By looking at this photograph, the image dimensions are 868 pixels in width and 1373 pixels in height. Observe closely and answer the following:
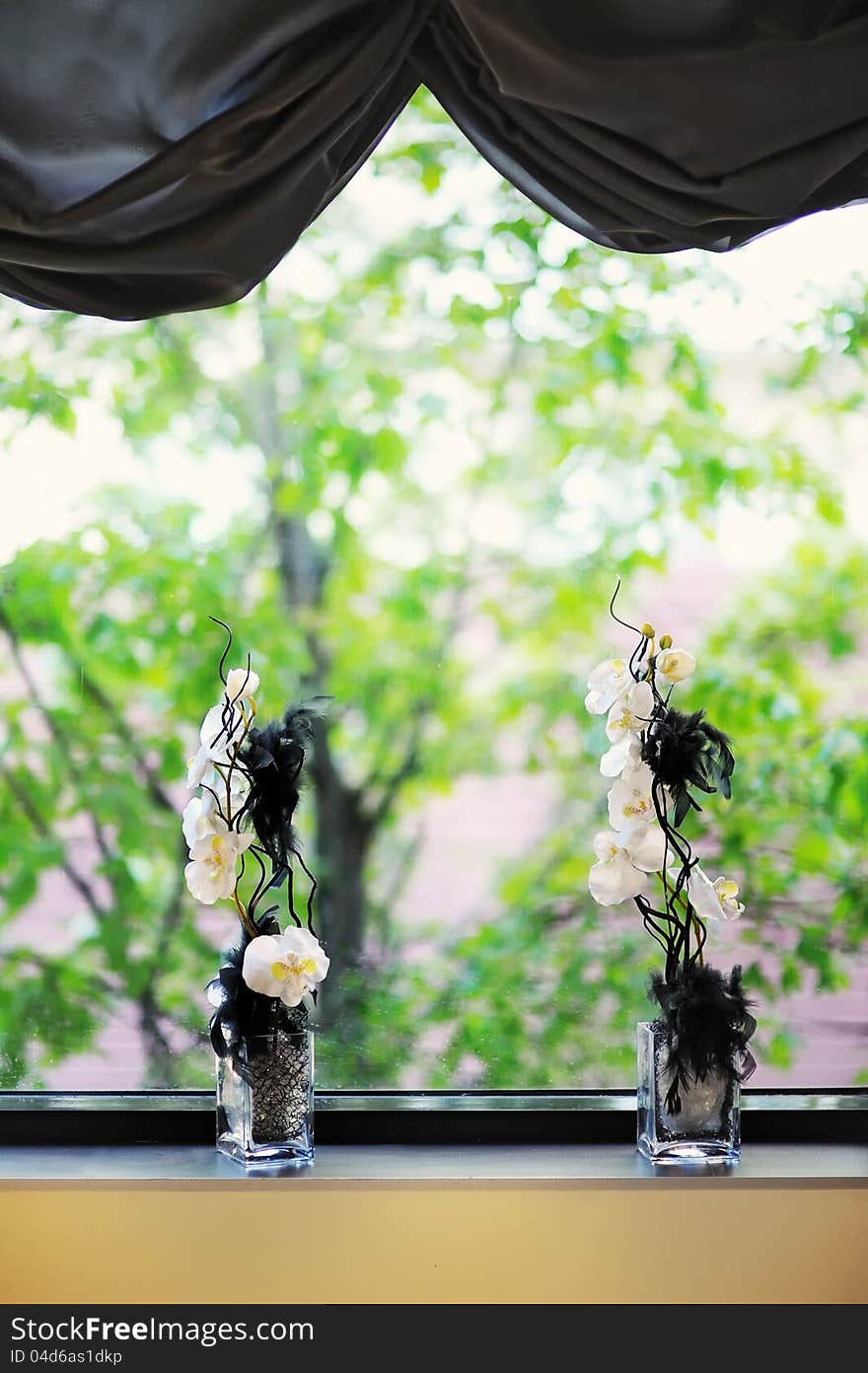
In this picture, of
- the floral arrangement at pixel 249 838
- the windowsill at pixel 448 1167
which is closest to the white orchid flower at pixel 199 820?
the floral arrangement at pixel 249 838

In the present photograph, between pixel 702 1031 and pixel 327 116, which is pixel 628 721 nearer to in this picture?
pixel 702 1031

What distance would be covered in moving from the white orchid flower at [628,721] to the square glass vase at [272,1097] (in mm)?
492

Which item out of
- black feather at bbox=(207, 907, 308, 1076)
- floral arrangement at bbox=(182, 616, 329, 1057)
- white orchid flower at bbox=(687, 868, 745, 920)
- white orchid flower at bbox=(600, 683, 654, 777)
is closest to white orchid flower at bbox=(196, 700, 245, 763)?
floral arrangement at bbox=(182, 616, 329, 1057)

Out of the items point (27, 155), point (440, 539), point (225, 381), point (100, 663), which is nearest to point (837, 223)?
point (440, 539)

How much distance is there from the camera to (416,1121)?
1.61m

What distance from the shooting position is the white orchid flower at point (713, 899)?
148 centimetres

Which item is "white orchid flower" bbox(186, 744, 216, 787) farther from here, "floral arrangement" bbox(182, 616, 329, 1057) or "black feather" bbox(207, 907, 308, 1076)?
"black feather" bbox(207, 907, 308, 1076)

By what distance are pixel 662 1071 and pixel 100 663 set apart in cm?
90

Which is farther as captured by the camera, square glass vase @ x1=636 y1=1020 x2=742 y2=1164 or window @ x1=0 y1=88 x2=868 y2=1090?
window @ x1=0 y1=88 x2=868 y2=1090

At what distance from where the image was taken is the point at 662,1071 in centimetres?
147

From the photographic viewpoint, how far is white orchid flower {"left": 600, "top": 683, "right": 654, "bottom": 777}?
1.50 meters

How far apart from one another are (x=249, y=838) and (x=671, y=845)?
0.51 m

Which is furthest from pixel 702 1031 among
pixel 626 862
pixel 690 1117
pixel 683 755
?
pixel 683 755

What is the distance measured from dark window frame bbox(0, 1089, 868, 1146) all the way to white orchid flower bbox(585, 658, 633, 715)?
1.75ft
